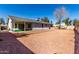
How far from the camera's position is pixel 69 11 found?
5219 mm

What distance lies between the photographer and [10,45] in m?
5.30

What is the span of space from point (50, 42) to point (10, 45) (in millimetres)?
1203

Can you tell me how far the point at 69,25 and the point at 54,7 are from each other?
82 centimetres

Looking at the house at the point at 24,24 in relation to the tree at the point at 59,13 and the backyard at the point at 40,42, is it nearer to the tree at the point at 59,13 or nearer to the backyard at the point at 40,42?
the backyard at the point at 40,42

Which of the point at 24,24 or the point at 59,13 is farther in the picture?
the point at 24,24

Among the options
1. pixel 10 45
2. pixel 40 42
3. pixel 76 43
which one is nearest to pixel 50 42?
pixel 40 42

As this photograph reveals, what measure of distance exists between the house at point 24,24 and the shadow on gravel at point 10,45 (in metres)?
0.26

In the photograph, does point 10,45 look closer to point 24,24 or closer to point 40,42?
point 24,24

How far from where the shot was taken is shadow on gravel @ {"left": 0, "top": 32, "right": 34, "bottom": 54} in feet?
16.7

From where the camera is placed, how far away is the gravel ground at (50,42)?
522 centimetres

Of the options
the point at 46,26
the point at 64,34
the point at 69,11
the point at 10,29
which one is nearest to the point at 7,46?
the point at 10,29

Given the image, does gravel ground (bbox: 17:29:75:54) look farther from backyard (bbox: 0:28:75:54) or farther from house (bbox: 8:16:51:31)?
house (bbox: 8:16:51:31)
